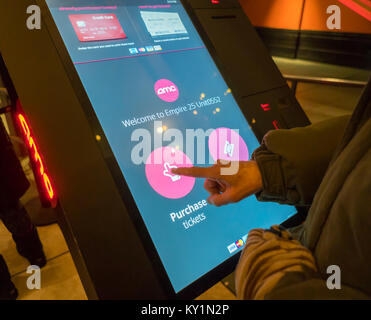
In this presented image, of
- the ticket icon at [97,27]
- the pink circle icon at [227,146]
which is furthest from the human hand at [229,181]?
the ticket icon at [97,27]

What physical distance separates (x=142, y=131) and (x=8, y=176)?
2.68 ft

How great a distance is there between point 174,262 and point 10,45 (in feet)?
2.04

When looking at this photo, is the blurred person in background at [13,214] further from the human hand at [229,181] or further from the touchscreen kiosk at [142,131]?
the human hand at [229,181]

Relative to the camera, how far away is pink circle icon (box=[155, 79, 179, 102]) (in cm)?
75

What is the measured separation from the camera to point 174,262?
0.63 m

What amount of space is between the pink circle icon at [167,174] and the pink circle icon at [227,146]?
0.10 m

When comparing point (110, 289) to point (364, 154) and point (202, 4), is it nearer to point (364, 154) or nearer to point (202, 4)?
point (364, 154)

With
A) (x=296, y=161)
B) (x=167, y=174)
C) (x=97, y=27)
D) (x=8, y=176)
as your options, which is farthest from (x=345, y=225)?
(x=8, y=176)

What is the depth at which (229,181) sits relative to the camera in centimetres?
63

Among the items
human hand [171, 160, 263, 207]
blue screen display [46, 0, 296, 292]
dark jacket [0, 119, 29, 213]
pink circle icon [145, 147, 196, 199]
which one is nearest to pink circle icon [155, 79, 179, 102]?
blue screen display [46, 0, 296, 292]

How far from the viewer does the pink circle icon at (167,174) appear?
670mm

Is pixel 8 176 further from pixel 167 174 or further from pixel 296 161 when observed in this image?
pixel 296 161

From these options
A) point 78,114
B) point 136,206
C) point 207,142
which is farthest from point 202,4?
point 136,206

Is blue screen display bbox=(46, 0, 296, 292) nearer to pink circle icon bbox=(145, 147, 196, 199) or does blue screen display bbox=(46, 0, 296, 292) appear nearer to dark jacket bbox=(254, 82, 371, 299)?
pink circle icon bbox=(145, 147, 196, 199)
